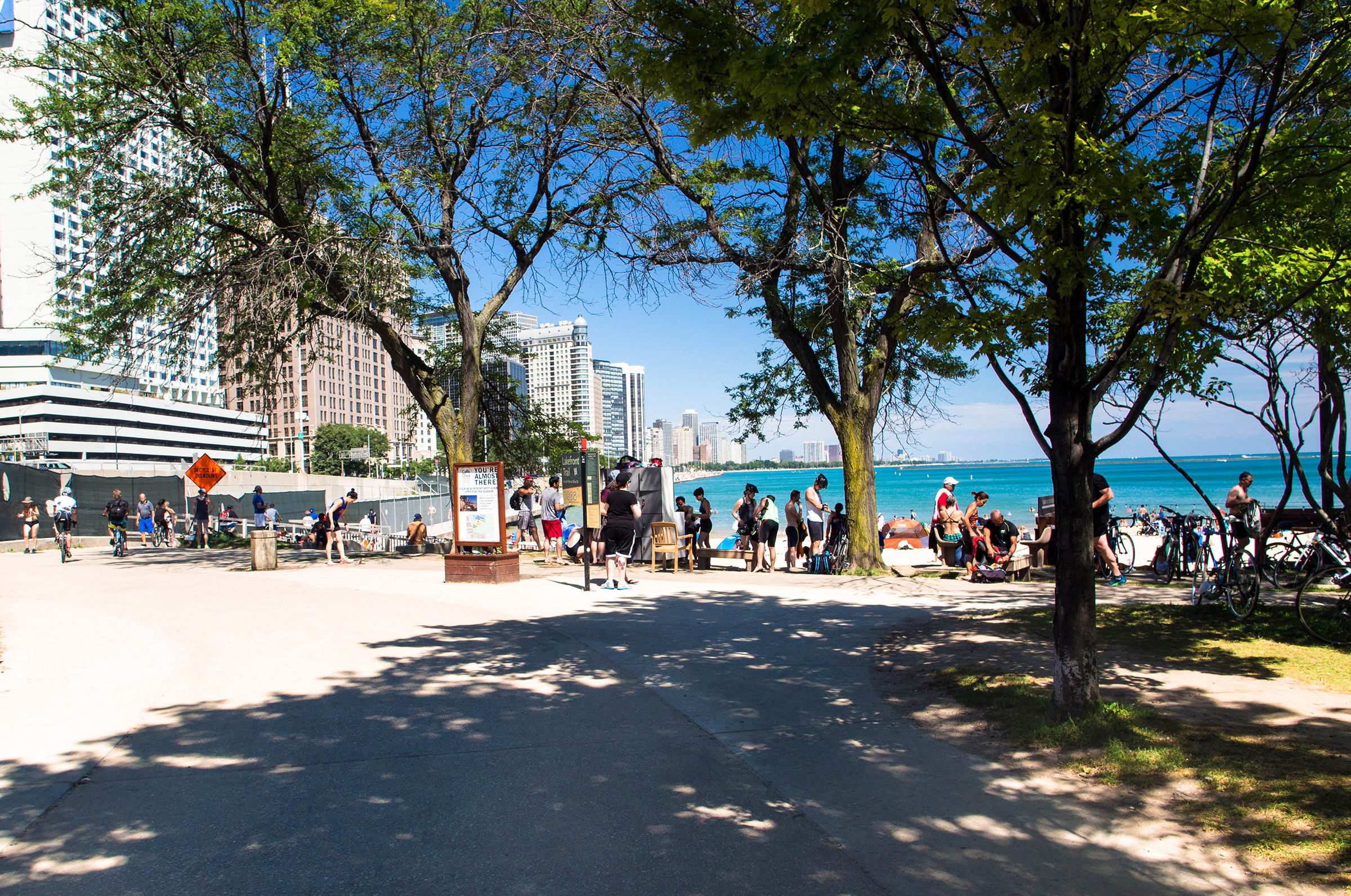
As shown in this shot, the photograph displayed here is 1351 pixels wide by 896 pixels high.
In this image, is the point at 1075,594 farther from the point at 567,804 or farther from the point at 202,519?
the point at 202,519

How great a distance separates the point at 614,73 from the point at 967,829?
6.13 meters

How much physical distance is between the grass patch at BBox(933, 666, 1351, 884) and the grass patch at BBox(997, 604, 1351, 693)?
1.80 meters

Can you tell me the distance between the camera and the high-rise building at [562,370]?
26203mm

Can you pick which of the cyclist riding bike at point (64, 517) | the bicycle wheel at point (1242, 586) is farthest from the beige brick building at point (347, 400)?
the bicycle wheel at point (1242, 586)

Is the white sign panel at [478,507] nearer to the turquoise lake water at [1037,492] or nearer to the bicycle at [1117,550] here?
the bicycle at [1117,550]

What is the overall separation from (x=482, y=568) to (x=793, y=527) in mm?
6369

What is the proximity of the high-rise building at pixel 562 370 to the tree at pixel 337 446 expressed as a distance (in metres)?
59.4

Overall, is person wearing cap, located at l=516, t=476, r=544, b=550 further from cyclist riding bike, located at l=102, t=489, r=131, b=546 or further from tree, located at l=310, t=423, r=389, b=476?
tree, located at l=310, t=423, r=389, b=476

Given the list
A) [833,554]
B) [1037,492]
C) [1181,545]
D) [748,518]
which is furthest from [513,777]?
[1037,492]

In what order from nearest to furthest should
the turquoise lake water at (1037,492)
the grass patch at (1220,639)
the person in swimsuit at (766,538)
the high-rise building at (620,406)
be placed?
the grass patch at (1220,639)
the person in swimsuit at (766,538)
the turquoise lake water at (1037,492)
the high-rise building at (620,406)

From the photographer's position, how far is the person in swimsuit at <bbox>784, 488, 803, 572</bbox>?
16750mm

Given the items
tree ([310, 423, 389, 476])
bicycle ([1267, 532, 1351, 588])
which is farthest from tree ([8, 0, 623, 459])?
tree ([310, 423, 389, 476])

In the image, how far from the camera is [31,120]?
51.1 ft

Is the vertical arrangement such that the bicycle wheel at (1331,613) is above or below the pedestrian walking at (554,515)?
below
